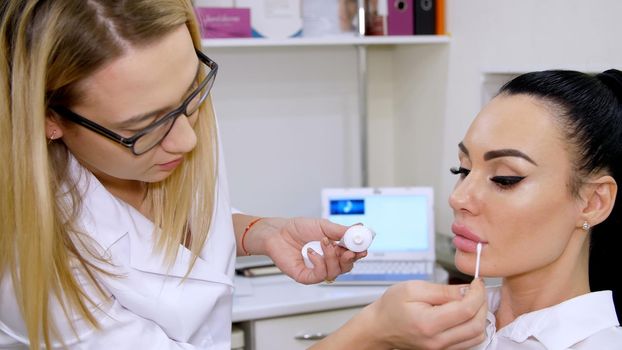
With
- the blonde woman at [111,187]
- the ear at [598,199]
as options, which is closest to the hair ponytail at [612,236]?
the ear at [598,199]

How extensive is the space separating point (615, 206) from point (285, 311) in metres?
1.11

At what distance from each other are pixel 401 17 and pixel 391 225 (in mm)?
708

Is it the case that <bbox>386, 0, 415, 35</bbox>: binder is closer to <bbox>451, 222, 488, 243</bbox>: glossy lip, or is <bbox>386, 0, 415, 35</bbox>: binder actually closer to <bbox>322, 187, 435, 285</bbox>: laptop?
<bbox>322, 187, 435, 285</bbox>: laptop

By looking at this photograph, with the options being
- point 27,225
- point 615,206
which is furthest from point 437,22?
point 27,225

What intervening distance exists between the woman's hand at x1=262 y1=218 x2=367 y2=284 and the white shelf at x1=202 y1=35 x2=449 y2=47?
3.21 feet

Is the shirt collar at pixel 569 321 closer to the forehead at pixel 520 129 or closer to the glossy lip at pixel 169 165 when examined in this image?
the forehead at pixel 520 129

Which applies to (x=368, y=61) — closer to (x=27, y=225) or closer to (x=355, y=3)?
(x=355, y=3)

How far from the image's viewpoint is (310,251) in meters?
1.47

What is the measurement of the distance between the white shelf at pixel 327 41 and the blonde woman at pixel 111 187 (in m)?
1.02

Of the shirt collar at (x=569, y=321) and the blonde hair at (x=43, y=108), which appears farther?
the shirt collar at (x=569, y=321)

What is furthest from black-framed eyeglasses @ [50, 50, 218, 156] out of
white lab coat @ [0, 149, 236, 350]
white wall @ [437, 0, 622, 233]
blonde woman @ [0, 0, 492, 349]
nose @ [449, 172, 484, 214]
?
white wall @ [437, 0, 622, 233]

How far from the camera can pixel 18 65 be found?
44.5 inches

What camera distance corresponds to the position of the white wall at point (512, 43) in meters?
1.94

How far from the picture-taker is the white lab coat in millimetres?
1268
